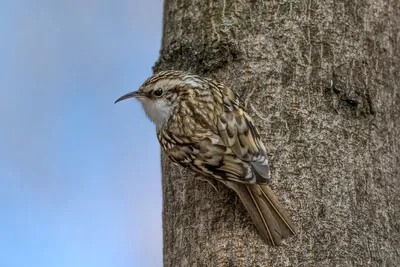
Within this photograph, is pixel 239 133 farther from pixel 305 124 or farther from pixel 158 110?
pixel 158 110

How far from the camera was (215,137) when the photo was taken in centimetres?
210

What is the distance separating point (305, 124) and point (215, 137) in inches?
9.5

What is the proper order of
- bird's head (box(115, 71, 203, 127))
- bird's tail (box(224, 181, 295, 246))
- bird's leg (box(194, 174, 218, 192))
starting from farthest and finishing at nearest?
bird's head (box(115, 71, 203, 127)) → bird's leg (box(194, 174, 218, 192)) → bird's tail (box(224, 181, 295, 246))

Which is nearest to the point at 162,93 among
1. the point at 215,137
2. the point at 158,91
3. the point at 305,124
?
the point at 158,91

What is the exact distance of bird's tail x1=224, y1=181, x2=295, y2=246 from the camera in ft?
6.45

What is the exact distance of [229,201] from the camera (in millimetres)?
2084

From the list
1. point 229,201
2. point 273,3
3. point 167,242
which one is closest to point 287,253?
point 229,201

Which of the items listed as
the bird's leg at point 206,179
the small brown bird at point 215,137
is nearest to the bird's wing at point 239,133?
the small brown bird at point 215,137

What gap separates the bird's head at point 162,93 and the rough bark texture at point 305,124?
0.22 ft

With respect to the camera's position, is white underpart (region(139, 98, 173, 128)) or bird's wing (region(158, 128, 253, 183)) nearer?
bird's wing (region(158, 128, 253, 183))

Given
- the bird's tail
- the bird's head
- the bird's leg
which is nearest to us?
the bird's tail

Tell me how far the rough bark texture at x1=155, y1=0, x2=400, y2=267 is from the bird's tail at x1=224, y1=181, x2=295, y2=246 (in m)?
0.02

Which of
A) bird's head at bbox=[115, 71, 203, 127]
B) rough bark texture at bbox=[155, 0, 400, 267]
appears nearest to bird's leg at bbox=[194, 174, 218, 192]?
rough bark texture at bbox=[155, 0, 400, 267]

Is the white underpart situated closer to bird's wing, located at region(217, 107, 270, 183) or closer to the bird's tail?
bird's wing, located at region(217, 107, 270, 183)
